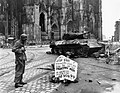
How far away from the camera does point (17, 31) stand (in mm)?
42344

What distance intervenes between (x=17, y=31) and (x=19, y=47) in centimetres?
3766

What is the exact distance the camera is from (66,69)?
6.63m

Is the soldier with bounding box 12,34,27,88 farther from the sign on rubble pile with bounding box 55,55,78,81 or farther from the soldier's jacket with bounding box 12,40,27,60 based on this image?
the sign on rubble pile with bounding box 55,55,78,81

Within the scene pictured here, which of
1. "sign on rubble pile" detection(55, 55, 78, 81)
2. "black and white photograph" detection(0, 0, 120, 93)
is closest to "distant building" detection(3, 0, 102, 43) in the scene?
"black and white photograph" detection(0, 0, 120, 93)

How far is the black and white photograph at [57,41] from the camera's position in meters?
6.21

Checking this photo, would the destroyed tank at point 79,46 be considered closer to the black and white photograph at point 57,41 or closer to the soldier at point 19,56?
the black and white photograph at point 57,41

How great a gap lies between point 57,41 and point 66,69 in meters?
12.7

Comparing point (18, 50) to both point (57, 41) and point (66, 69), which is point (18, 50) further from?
point (57, 41)

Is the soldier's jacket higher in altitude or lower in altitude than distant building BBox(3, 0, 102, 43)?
lower

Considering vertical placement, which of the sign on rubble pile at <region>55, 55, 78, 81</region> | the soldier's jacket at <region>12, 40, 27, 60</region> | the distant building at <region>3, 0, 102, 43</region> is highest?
the distant building at <region>3, 0, 102, 43</region>

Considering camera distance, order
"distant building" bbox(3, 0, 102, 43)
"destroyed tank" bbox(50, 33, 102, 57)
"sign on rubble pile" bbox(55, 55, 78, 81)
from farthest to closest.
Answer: "distant building" bbox(3, 0, 102, 43), "destroyed tank" bbox(50, 33, 102, 57), "sign on rubble pile" bbox(55, 55, 78, 81)

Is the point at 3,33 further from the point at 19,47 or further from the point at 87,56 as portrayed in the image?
the point at 19,47

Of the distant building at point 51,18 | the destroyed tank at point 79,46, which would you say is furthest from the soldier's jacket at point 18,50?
the distant building at point 51,18

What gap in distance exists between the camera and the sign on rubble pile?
21.8 ft
